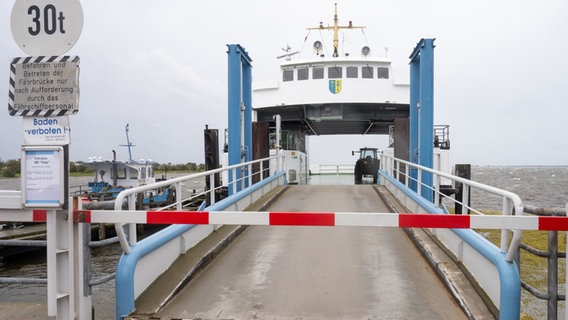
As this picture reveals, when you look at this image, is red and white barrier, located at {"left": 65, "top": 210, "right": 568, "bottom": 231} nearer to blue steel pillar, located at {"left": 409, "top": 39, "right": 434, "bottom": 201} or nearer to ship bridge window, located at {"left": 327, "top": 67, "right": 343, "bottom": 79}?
blue steel pillar, located at {"left": 409, "top": 39, "right": 434, "bottom": 201}

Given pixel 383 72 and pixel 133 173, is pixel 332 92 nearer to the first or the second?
pixel 383 72

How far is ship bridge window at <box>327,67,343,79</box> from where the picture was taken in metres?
17.2

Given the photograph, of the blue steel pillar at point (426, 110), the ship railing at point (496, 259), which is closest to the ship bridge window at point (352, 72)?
the blue steel pillar at point (426, 110)

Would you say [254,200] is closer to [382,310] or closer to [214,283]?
[214,283]

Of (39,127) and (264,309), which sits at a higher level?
(39,127)

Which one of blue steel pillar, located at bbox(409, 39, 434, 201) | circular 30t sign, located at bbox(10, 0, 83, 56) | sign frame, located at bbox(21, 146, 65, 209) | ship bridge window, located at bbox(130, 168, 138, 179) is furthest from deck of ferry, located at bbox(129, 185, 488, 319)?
ship bridge window, located at bbox(130, 168, 138, 179)

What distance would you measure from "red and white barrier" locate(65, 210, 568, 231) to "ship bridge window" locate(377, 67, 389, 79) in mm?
15114

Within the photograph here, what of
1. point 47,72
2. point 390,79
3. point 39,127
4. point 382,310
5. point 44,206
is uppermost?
point 390,79

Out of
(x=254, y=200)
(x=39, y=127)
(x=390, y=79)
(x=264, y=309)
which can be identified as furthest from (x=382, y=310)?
(x=390, y=79)

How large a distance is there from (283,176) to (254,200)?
471 centimetres

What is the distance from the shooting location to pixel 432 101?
8.91 meters

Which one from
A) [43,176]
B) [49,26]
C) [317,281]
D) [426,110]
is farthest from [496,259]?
[426,110]

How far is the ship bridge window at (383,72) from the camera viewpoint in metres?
17.4

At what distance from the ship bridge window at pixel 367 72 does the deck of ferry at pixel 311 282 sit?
37.6 ft
